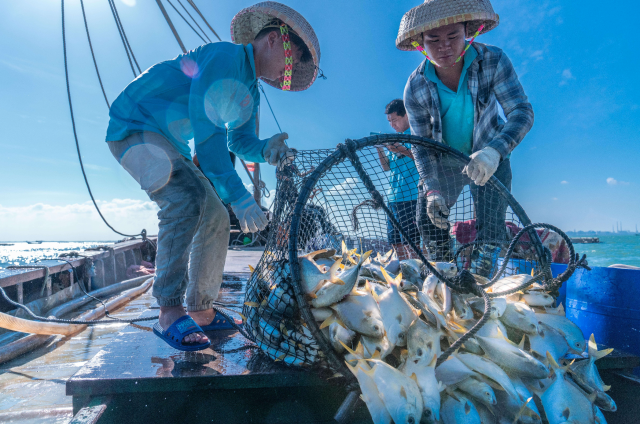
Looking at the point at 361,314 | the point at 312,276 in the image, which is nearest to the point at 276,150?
the point at 312,276

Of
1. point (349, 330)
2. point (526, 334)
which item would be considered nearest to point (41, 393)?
point (349, 330)

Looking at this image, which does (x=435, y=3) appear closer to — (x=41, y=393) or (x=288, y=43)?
(x=288, y=43)

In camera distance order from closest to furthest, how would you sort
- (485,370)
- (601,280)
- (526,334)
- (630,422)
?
(485,370) → (526,334) → (630,422) → (601,280)

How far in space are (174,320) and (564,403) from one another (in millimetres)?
1703

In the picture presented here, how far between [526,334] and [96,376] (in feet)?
5.91

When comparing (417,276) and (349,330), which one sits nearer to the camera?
(349,330)

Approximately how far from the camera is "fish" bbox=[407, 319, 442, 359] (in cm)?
118

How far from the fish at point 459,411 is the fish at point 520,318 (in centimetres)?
51

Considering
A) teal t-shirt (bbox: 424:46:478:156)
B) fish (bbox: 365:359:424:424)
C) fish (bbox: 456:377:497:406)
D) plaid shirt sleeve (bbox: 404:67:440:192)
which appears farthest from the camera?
plaid shirt sleeve (bbox: 404:67:440:192)

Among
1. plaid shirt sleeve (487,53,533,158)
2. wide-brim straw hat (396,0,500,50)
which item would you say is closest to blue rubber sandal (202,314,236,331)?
plaid shirt sleeve (487,53,533,158)

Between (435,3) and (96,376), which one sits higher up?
(435,3)

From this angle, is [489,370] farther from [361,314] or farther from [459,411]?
[361,314]

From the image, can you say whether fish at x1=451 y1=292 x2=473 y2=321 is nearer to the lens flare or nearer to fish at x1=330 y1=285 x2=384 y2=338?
fish at x1=330 y1=285 x2=384 y2=338

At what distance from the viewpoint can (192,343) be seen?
1569 mm
